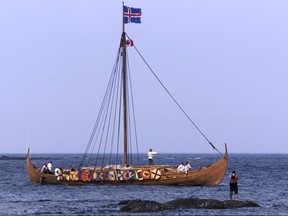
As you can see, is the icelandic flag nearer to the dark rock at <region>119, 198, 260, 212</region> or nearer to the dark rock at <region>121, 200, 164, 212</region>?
the dark rock at <region>119, 198, 260, 212</region>

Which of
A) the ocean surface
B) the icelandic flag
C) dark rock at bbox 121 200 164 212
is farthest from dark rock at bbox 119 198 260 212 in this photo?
the icelandic flag

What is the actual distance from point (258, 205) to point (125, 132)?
65.0ft

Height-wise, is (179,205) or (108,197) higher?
(108,197)

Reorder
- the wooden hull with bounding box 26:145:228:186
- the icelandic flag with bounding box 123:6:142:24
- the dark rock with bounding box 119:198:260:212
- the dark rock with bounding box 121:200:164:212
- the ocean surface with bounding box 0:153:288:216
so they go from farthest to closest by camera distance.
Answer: the icelandic flag with bounding box 123:6:142:24
the wooden hull with bounding box 26:145:228:186
the ocean surface with bounding box 0:153:288:216
the dark rock with bounding box 119:198:260:212
the dark rock with bounding box 121:200:164:212

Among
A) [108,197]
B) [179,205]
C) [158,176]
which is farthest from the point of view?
[158,176]

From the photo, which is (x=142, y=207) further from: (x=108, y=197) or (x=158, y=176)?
(x=158, y=176)

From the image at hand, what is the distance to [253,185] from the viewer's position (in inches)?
2872

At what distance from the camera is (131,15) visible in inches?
2650

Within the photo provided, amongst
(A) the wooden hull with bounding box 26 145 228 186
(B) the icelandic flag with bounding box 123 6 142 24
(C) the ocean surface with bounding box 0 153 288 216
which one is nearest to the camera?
(C) the ocean surface with bounding box 0 153 288 216

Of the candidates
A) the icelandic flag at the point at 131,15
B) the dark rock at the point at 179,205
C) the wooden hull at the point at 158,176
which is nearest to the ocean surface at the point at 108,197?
the wooden hull at the point at 158,176

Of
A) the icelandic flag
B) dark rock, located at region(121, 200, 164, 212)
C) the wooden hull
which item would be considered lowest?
dark rock, located at region(121, 200, 164, 212)

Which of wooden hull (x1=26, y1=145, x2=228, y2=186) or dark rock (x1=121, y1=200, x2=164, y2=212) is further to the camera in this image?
wooden hull (x1=26, y1=145, x2=228, y2=186)

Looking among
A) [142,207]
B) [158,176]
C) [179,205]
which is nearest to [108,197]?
[158,176]

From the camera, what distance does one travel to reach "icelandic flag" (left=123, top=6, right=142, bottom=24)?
67.3 metres
